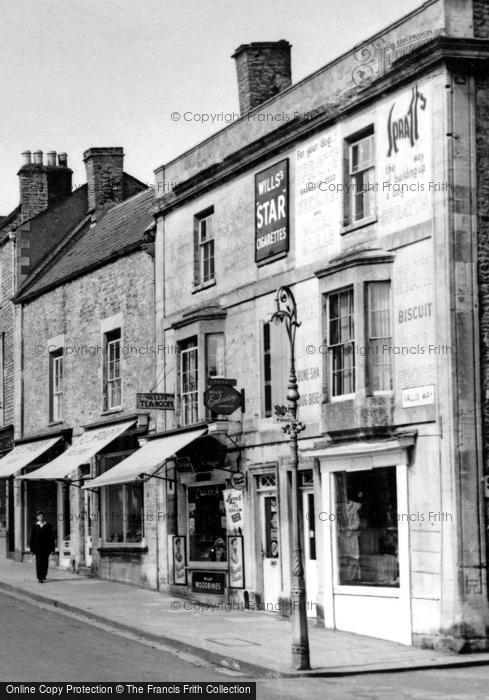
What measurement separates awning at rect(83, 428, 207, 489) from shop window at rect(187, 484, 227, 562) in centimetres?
103

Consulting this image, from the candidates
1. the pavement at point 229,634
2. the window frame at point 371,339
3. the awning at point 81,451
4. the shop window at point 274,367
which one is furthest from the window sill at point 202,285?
the pavement at point 229,634

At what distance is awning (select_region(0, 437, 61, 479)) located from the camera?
3241 centimetres

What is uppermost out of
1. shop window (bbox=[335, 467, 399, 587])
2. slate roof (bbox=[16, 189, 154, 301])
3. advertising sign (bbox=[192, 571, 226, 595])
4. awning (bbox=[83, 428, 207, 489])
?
slate roof (bbox=[16, 189, 154, 301])

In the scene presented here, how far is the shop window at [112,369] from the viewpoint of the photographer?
2931cm

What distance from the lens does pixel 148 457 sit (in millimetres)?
24875

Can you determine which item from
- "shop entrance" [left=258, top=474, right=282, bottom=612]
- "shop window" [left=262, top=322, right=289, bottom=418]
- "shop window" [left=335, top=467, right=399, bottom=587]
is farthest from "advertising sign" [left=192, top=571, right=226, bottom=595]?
"shop window" [left=335, top=467, right=399, bottom=587]

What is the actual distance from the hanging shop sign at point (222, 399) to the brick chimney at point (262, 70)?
5.77 meters

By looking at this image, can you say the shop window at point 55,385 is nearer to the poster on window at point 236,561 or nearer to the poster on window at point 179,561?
the poster on window at point 179,561

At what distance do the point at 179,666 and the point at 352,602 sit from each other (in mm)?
4238

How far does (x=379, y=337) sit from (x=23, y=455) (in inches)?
666

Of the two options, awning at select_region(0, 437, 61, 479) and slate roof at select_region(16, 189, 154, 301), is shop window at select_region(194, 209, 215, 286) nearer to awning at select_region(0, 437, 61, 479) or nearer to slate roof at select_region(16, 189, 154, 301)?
slate roof at select_region(16, 189, 154, 301)

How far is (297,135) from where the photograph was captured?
21.7 metres

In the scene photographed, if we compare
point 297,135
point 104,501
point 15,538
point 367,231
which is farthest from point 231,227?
point 15,538

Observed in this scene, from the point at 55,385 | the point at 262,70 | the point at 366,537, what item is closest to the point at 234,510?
the point at 366,537
